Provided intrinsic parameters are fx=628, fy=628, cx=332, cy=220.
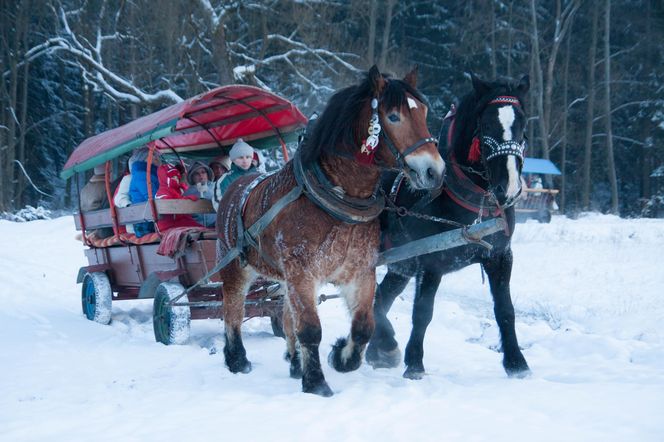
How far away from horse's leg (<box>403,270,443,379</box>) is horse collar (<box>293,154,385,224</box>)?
81 centimetres

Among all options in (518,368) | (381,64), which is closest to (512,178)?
(518,368)

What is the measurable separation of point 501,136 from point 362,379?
6.09 feet

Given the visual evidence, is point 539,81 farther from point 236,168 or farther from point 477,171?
point 477,171

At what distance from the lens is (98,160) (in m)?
6.57

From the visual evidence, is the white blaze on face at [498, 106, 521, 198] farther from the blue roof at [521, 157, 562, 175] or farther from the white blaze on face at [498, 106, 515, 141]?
the blue roof at [521, 157, 562, 175]

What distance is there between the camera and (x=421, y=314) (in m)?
4.50

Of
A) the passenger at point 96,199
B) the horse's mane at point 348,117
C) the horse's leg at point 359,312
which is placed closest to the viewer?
the horse's mane at point 348,117

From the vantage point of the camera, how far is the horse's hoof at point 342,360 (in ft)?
13.7

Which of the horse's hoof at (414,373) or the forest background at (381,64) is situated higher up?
the forest background at (381,64)

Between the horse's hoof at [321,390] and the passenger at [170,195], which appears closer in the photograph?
the horse's hoof at [321,390]

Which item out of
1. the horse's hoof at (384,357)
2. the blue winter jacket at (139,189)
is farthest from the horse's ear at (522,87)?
the blue winter jacket at (139,189)

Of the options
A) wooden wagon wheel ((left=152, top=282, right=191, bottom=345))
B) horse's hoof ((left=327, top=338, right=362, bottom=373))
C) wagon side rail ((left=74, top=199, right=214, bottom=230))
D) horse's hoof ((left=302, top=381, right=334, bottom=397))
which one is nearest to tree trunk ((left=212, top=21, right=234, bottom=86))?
wagon side rail ((left=74, top=199, right=214, bottom=230))

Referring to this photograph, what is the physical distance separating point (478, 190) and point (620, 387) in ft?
4.86

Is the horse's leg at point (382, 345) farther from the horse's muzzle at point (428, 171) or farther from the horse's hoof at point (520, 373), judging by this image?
the horse's muzzle at point (428, 171)
